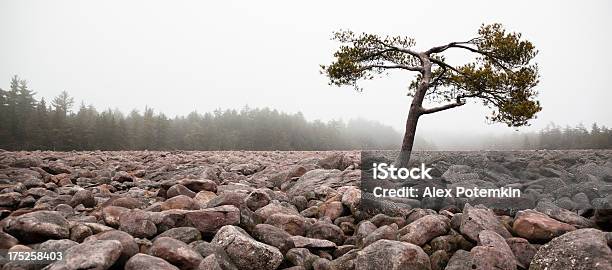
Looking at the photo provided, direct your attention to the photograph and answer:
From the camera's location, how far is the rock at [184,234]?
499 cm

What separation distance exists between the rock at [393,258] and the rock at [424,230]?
19.7 inches

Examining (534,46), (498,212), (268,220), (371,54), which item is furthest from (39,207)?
(534,46)

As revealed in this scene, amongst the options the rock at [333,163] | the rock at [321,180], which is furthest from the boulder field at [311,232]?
the rock at [333,163]

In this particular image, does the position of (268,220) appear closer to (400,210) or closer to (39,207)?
(400,210)

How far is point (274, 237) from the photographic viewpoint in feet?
17.1

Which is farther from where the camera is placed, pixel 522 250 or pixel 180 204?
pixel 180 204

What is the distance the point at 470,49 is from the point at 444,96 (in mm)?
1621

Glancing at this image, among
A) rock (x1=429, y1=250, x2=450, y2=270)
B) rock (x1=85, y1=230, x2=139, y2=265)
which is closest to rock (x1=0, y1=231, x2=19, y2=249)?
rock (x1=85, y1=230, x2=139, y2=265)

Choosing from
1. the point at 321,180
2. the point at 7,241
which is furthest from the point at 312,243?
the point at 321,180

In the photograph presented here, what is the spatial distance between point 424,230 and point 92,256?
3.91 m

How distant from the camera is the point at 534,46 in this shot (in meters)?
10.5

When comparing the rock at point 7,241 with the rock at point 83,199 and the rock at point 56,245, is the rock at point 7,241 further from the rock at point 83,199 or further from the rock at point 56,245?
the rock at point 83,199

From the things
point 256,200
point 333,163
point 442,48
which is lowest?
point 256,200

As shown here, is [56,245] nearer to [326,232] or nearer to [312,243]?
[312,243]
